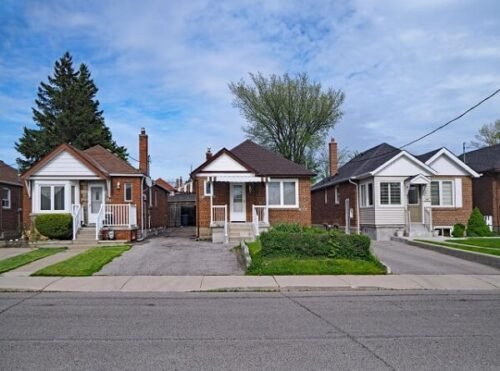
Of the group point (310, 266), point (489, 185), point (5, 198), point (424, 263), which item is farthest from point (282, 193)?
point (5, 198)

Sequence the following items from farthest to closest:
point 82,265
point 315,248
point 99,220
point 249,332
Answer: point 99,220
point 315,248
point 82,265
point 249,332

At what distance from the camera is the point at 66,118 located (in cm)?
4516

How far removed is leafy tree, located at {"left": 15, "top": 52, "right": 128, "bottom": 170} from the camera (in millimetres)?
45062

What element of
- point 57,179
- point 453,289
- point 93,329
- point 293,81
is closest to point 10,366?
point 93,329

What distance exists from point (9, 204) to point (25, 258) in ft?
51.8

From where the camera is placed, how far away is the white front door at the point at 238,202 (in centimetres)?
2542

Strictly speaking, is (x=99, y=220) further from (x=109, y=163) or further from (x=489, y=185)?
(x=489, y=185)

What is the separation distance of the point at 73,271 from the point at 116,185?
11.9m

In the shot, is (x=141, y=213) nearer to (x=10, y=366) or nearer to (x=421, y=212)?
(x=421, y=212)

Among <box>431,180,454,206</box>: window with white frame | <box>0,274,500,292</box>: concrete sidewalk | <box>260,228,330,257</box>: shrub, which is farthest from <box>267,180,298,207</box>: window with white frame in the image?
<box>0,274,500,292</box>: concrete sidewalk

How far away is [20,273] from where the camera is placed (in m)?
14.2

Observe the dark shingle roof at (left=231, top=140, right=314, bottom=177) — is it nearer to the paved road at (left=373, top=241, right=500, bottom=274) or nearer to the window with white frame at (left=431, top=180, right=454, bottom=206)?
the paved road at (left=373, top=241, right=500, bottom=274)

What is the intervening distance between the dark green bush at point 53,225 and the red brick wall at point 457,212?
20.0 metres

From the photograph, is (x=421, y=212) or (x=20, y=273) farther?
(x=421, y=212)
